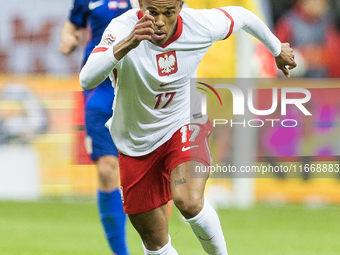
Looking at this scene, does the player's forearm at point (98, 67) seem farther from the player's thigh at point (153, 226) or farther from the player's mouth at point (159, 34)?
the player's thigh at point (153, 226)

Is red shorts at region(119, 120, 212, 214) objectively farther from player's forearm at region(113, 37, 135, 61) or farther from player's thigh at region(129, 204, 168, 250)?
player's forearm at region(113, 37, 135, 61)

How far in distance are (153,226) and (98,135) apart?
0.97 meters

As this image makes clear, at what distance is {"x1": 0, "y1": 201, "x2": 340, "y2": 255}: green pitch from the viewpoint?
4094 millimetres

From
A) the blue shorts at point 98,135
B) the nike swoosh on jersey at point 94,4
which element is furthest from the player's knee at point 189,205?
the nike swoosh on jersey at point 94,4

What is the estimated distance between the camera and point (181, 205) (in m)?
2.56

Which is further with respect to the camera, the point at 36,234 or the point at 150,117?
the point at 36,234

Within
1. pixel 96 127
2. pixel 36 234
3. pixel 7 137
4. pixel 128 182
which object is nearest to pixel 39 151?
pixel 7 137

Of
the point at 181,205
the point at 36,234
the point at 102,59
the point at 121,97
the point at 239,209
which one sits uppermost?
the point at 102,59

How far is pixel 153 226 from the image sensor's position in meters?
2.80

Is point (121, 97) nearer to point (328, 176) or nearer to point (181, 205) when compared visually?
point (181, 205)

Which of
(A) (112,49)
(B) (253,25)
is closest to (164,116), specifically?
(A) (112,49)

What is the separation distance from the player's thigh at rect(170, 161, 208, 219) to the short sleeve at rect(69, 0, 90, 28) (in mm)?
1573

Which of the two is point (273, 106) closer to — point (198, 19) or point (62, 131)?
point (62, 131)

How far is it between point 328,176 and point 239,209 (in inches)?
47.9
